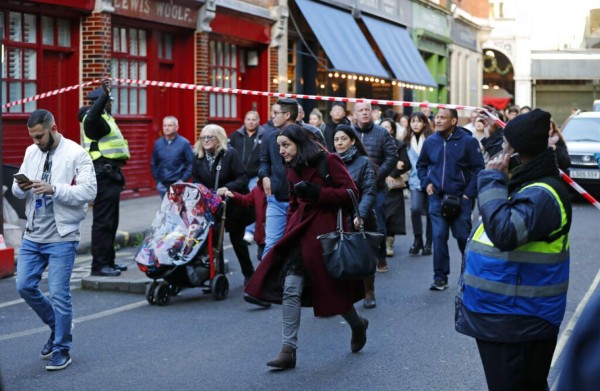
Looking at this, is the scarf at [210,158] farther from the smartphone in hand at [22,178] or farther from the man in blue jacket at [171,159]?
the smartphone in hand at [22,178]

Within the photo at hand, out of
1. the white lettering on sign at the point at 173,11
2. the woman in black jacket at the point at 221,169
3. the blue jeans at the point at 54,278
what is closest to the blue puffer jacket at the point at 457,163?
the woman in black jacket at the point at 221,169

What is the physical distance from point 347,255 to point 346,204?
437mm

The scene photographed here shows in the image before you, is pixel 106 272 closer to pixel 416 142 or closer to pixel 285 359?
pixel 285 359

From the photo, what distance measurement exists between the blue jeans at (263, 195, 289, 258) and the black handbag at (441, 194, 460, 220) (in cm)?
163

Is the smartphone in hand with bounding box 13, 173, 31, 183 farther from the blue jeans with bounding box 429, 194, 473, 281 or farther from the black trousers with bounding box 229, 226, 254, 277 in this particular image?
the blue jeans with bounding box 429, 194, 473, 281

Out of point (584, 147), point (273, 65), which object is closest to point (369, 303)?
point (584, 147)

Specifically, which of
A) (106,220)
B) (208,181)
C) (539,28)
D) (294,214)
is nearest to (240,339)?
(294,214)

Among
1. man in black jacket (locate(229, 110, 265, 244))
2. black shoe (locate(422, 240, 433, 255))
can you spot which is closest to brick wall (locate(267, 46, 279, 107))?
man in black jacket (locate(229, 110, 265, 244))

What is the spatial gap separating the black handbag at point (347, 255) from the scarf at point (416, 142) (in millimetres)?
7439

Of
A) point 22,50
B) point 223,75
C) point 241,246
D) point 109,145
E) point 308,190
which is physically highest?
point 223,75

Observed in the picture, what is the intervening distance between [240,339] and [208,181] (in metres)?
2.55

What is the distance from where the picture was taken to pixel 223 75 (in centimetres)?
2236

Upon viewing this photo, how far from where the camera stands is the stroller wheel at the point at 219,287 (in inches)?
376

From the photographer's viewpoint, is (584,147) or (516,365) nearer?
(516,365)
